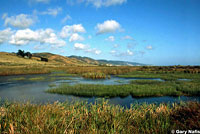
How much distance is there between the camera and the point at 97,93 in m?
17.7

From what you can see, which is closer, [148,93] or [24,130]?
[24,130]

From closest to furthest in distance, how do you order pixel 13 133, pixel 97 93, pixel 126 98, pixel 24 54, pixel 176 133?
A: pixel 13 133 < pixel 176 133 < pixel 126 98 < pixel 97 93 < pixel 24 54

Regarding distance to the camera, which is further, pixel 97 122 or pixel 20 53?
pixel 20 53

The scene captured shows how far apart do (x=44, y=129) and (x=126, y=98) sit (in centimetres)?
1268

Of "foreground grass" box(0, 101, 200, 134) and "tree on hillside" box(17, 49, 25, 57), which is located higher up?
"tree on hillside" box(17, 49, 25, 57)

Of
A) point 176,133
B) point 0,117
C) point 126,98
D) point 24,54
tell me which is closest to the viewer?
point 176,133

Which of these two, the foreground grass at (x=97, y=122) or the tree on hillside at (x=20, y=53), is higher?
the tree on hillside at (x=20, y=53)

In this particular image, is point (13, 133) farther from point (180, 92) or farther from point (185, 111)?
point (180, 92)

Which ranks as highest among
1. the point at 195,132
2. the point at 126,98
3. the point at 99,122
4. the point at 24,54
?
the point at 24,54

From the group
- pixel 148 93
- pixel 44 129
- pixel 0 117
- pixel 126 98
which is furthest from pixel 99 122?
pixel 148 93

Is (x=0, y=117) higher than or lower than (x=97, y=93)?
higher

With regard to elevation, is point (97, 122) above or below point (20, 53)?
below

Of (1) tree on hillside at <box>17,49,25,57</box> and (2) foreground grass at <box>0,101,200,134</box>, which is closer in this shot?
(2) foreground grass at <box>0,101,200,134</box>

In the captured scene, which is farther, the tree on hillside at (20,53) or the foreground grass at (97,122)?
the tree on hillside at (20,53)
